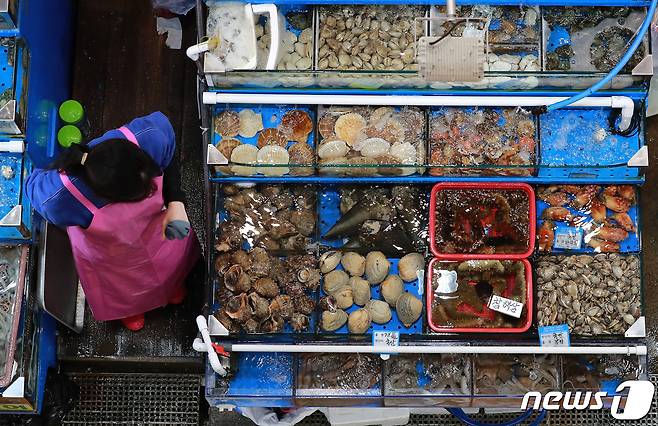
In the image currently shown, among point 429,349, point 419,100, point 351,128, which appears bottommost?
point 429,349

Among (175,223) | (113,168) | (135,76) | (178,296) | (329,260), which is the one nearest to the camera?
(113,168)

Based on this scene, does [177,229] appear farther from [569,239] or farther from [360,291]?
[569,239]

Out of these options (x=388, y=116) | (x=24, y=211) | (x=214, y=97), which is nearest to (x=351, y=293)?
(x=388, y=116)

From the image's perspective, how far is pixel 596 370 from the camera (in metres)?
3.70

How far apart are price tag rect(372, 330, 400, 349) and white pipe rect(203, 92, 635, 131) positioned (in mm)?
1084

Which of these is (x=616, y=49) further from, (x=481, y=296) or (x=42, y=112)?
(x=42, y=112)

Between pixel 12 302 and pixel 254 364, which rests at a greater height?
pixel 12 302

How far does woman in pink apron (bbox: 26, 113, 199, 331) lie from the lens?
2854mm

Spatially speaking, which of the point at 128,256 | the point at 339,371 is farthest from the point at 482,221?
the point at 128,256

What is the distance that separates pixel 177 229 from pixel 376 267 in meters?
0.99

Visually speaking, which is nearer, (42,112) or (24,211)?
(24,211)

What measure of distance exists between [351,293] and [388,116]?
88 centimetres

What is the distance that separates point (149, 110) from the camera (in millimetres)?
4605

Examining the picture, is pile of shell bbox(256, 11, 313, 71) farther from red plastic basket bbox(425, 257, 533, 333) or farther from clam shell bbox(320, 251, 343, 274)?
red plastic basket bbox(425, 257, 533, 333)
